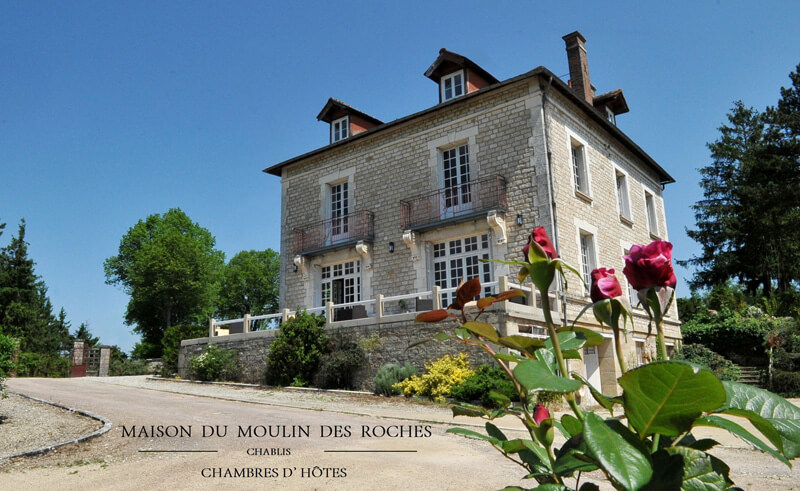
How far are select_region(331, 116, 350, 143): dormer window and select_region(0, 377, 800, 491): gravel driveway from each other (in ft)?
34.9

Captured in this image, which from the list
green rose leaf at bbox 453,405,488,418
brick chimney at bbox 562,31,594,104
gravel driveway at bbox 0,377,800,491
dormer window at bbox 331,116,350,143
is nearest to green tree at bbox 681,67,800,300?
brick chimney at bbox 562,31,594,104

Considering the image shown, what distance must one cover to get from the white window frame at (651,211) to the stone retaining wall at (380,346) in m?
10.1

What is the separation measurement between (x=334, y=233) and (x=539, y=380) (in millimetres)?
16601

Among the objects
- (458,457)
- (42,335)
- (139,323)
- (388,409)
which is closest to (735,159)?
(388,409)

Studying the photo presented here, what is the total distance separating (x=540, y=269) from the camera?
3.39 ft

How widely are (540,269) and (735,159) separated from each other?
32621 mm

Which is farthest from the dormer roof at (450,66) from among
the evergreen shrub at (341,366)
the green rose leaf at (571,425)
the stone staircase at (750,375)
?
the green rose leaf at (571,425)

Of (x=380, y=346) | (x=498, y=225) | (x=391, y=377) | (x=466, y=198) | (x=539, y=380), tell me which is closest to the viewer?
(x=539, y=380)

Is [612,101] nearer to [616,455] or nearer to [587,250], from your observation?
[587,250]

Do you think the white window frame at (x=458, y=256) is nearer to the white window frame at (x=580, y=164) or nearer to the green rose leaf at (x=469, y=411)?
the white window frame at (x=580, y=164)

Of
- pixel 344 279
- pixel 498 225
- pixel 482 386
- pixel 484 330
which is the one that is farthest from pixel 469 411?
pixel 344 279

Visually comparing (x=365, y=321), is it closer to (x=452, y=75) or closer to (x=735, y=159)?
(x=452, y=75)

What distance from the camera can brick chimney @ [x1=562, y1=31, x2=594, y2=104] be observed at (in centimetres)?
1686

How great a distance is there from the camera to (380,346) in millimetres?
12812
